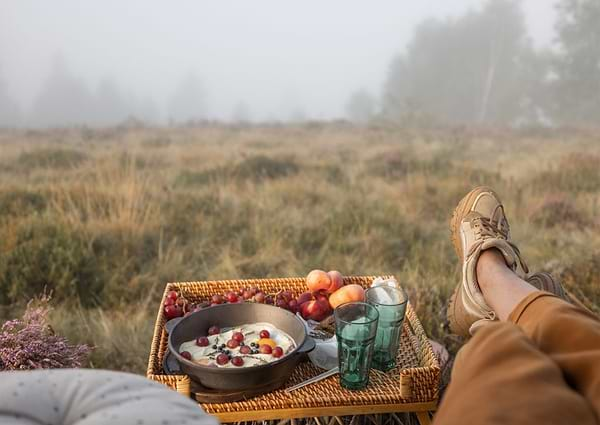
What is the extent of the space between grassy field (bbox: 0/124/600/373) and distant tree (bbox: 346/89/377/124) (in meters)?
5.46

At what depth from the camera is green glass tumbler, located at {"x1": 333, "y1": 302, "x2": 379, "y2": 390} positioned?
137 centimetres

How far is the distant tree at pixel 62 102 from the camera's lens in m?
7.69

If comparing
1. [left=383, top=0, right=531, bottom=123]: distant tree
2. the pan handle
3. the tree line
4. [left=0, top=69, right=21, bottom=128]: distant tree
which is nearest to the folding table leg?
the pan handle

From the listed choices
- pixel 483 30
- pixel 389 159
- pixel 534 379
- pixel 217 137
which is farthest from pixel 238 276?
pixel 483 30

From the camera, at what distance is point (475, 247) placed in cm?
186

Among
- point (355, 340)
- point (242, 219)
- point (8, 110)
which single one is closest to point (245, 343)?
point (355, 340)

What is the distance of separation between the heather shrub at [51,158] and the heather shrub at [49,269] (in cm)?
245

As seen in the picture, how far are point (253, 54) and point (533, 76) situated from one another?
24.4 ft

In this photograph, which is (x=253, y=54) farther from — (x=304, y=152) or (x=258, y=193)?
(x=258, y=193)

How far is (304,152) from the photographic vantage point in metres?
6.87

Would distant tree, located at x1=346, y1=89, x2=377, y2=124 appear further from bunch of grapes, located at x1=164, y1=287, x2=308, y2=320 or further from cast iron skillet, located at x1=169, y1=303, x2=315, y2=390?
cast iron skillet, located at x1=169, y1=303, x2=315, y2=390

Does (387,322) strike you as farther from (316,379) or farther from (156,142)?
(156,142)

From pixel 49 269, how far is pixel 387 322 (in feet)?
7.52

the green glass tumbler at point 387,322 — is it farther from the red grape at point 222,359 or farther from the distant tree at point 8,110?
the distant tree at point 8,110
